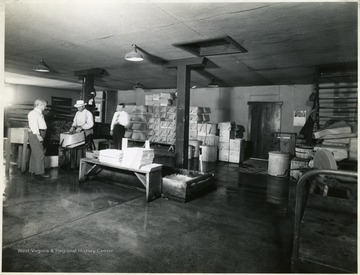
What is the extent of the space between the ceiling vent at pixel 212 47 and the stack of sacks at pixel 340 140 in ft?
8.61

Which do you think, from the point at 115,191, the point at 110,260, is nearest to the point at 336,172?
the point at 110,260

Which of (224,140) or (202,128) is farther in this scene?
(202,128)

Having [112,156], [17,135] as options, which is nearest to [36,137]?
[17,135]

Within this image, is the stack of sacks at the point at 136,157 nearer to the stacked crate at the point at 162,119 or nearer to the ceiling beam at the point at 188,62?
the ceiling beam at the point at 188,62

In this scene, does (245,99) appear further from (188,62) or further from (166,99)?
(188,62)

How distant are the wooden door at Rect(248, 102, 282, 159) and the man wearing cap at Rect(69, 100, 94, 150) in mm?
6898

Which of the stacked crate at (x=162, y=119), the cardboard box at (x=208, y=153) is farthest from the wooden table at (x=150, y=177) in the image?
the stacked crate at (x=162, y=119)

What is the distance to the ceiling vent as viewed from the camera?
539cm

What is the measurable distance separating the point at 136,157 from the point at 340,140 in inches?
169

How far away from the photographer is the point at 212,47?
5.86 m

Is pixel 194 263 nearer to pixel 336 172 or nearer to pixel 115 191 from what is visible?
pixel 336 172

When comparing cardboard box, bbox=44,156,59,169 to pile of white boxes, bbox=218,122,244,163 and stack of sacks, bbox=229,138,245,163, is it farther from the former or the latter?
stack of sacks, bbox=229,138,245,163

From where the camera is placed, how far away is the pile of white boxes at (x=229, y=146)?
33.3 feet

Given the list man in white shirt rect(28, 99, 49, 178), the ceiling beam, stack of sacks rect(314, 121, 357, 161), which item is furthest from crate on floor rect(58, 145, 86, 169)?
stack of sacks rect(314, 121, 357, 161)
